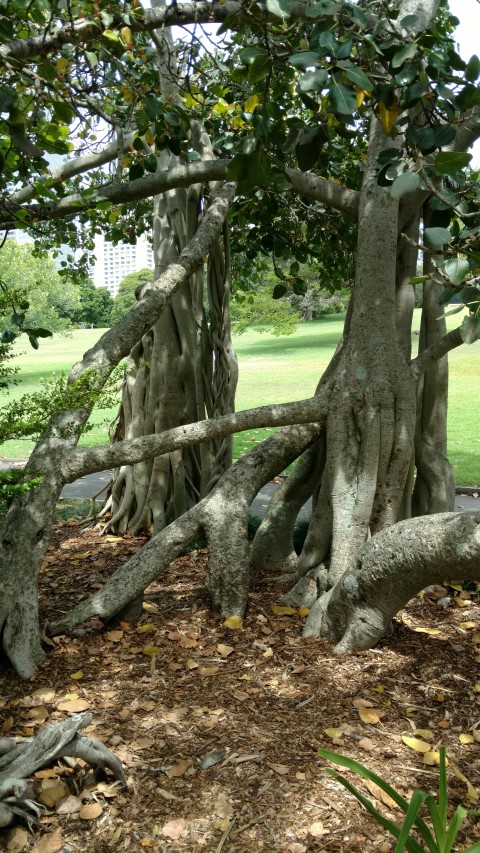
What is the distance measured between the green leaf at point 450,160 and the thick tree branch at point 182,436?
85.7 inches

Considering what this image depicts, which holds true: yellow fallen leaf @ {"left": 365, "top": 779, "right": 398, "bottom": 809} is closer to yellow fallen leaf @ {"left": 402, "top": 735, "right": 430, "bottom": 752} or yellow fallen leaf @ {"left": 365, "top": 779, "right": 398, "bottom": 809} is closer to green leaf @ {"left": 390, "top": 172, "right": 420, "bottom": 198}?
yellow fallen leaf @ {"left": 402, "top": 735, "right": 430, "bottom": 752}

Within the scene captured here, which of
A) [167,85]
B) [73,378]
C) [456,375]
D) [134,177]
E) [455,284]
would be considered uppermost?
[167,85]

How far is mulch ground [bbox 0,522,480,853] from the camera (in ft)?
9.02

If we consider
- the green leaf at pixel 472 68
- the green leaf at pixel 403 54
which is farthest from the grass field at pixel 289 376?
the green leaf at pixel 472 68

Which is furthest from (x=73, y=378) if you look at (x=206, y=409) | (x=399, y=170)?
(x=206, y=409)

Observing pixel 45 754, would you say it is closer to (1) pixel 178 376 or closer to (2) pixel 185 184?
(2) pixel 185 184

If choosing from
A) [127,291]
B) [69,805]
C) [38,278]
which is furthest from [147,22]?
[127,291]

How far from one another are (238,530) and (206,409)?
8.74 ft

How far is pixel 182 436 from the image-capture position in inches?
171

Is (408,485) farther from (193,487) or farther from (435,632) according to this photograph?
(193,487)

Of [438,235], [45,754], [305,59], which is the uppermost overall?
[305,59]

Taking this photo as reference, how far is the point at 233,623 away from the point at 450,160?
3.09m

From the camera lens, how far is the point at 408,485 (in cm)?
518

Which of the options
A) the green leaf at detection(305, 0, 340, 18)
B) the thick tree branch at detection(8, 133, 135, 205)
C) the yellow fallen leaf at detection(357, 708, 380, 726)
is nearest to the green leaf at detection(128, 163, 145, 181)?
the thick tree branch at detection(8, 133, 135, 205)
